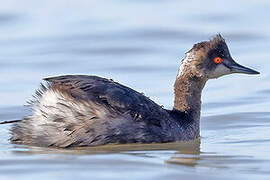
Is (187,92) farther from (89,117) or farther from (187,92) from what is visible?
(89,117)

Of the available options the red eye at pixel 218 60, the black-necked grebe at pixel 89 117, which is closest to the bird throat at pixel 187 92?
the red eye at pixel 218 60

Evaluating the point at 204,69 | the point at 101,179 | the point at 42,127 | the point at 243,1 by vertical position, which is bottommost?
the point at 101,179

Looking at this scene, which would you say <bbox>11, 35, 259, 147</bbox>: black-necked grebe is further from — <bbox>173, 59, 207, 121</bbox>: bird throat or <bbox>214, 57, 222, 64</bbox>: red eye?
<bbox>214, 57, 222, 64</bbox>: red eye

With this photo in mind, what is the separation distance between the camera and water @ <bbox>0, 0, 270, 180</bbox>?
7.99m

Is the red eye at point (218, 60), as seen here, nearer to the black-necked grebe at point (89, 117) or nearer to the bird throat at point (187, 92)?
the bird throat at point (187, 92)

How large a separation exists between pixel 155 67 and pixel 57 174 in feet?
20.8

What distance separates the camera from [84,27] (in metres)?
15.6

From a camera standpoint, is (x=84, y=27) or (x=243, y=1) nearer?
(x=84, y=27)

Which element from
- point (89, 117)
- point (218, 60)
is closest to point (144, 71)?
point (218, 60)

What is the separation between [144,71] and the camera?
44.3 ft

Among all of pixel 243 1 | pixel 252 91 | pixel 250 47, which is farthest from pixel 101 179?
pixel 243 1

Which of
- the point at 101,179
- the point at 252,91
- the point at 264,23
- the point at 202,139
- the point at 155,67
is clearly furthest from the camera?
the point at 264,23

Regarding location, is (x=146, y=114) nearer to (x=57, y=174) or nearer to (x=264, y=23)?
(x=57, y=174)

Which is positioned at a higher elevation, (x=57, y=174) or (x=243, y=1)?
(x=243, y=1)
